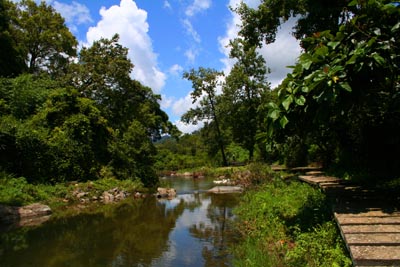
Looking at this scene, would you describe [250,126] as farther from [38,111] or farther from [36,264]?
[36,264]

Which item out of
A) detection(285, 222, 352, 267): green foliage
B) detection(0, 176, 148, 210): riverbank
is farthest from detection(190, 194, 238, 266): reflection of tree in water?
detection(0, 176, 148, 210): riverbank

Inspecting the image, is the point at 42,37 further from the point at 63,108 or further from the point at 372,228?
the point at 372,228

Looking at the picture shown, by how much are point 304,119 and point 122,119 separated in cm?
2873

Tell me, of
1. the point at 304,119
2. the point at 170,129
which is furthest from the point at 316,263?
the point at 170,129

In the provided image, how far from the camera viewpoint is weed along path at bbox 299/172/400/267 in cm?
424

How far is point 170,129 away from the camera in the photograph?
5516 cm

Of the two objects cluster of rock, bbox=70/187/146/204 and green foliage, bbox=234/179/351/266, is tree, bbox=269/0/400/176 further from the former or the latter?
cluster of rock, bbox=70/187/146/204

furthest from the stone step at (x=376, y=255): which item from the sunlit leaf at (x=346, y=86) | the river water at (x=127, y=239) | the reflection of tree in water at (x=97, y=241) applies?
the reflection of tree in water at (x=97, y=241)

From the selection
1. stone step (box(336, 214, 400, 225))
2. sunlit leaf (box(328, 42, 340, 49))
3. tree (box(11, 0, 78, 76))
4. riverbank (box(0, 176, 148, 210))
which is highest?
tree (box(11, 0, 78, 76))

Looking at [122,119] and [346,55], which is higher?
[122,119]

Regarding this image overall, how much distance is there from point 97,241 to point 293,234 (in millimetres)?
5626

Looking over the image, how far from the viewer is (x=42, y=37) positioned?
32.4 m

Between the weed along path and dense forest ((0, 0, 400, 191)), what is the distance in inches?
64.4

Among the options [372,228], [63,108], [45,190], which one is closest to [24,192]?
[45,190]
